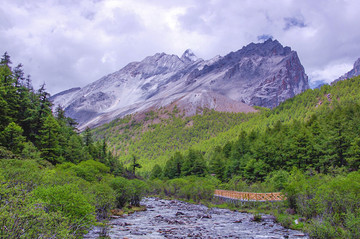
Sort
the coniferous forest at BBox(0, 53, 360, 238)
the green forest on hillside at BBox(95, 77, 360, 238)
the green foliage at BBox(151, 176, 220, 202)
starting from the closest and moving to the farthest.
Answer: the coniferous forest at BBox(0, 53, 360, 238) < the green forest on hillside at BBox(95, 77, 360, 238) < the green foliage at BBox(151, 176, 220, 202)

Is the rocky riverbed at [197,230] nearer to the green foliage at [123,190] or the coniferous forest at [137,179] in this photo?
the coniferous forest at [137,179]

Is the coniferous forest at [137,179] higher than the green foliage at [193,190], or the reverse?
the coniferous forest at [137,179]

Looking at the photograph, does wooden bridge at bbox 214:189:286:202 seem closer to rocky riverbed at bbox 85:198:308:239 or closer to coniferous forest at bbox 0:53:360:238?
coniferous forest at bbox 0:53:360:238

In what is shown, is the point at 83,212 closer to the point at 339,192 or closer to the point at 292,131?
the point at 339,192

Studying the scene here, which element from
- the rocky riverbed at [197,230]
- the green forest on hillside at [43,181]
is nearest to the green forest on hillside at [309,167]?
the rocky riverbed at [197,230]

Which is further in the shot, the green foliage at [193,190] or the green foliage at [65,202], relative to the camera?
the green foliage at [193,190]

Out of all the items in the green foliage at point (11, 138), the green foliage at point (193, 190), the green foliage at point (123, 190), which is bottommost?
the green foliage at point (193, 190)

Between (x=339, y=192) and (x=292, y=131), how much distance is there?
140 feet

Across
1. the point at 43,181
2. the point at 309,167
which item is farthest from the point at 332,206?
the point at 309,167

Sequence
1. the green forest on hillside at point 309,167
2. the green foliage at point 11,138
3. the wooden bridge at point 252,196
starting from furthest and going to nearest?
the green foliage at point 11,138, the wooden bridge at point 252,196, the green forest on hillside at point 309,167

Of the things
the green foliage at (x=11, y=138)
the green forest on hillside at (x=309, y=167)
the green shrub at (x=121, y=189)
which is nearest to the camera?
the green forest on hillside at (x=309, y=167)

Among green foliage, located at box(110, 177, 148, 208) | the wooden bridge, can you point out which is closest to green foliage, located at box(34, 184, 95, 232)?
green foliage, located at box(110, 177, 148, 208)

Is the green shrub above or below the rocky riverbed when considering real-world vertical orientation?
above

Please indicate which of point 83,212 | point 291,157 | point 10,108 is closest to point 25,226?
point 83,212
